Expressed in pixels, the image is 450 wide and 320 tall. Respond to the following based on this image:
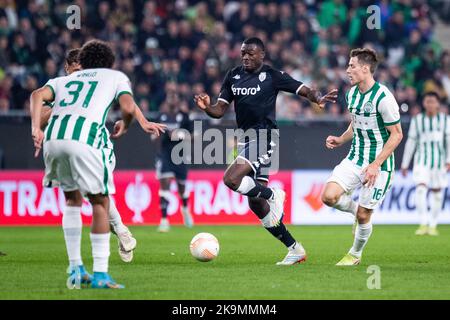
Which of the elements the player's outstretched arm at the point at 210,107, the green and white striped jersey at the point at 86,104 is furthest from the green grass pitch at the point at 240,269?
the player's outstretched arm at the point at 210,107

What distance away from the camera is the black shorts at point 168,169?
18.1 m

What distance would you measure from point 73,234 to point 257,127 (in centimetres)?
321

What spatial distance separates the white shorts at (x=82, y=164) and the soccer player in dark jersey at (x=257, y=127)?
8.86ft

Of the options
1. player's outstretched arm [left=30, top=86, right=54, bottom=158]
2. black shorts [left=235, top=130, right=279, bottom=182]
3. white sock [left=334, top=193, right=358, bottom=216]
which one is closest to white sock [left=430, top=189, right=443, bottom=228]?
white sock [left=334, top=193, right=358, bottom=216]

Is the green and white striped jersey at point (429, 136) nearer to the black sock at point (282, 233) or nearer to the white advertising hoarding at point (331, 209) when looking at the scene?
the white advertising hoarding at point (331, 209)

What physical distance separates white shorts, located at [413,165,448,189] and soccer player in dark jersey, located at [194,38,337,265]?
21.2ft

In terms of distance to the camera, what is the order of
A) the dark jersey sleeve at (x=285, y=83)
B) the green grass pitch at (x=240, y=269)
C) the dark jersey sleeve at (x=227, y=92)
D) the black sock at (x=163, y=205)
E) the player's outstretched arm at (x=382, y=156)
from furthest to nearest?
the black sock at (x=163, y=205) < the dark jersey sleeve at (x=227, y=92) < the dark jersey sleeve at (x=285, y=83) < the player's outstretched arm at (x=382, y=156) < the green grass pitch at (x=240, y=269)

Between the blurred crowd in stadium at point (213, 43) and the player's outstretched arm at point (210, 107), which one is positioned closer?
the player's outstretched arm at point (210, 107)

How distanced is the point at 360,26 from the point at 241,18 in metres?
2.84

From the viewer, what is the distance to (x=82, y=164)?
8.34 meters

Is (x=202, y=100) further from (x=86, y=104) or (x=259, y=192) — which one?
(x=86, y=104)

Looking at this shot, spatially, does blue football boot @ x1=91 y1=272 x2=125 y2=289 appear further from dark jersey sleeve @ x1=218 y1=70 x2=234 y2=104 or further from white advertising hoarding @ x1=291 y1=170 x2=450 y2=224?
white advertising hoarding @ x1=291 y1=170 x2=450 y2=224

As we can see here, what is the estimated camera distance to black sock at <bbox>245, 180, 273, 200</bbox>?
10.9 meters

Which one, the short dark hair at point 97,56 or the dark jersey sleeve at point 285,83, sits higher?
the short dark hair at point 97,56
